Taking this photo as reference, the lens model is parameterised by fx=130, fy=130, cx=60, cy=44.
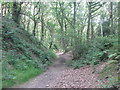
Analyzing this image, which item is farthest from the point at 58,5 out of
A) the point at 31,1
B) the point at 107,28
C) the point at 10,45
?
the point at 10,45

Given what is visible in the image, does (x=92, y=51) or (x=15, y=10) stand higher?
(x=15, y=10)

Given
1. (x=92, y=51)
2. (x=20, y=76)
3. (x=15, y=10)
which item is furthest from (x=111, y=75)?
(x=15, y=10)

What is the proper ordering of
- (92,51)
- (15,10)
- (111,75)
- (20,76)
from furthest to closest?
1. (15,10)
2. (92,51)
3. (20,76)
4. (111,75)

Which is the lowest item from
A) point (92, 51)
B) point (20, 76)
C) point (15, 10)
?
point (20, 76)

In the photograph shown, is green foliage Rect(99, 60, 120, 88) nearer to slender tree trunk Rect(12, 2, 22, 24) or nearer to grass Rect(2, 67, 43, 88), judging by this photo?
grass Rect(2, 67, 43, 88)

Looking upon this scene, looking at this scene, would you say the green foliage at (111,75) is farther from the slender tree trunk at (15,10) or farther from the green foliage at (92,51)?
the slender tree trunk at (15,10)

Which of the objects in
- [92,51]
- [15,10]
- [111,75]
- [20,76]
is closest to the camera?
[111,75]

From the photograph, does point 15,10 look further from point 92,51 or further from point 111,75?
point 111,75

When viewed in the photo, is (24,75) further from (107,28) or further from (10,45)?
(107,28)

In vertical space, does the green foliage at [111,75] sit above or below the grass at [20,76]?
above

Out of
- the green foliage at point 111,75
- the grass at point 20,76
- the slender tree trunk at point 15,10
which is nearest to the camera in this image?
the green foliage at point 111,75

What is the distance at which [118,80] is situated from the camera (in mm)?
4758

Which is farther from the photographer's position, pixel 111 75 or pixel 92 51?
pixel 92 51

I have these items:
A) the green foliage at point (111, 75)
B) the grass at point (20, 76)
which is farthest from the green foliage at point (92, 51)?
the grass at point (20, 76)
